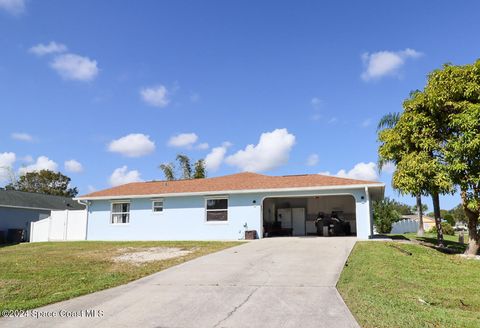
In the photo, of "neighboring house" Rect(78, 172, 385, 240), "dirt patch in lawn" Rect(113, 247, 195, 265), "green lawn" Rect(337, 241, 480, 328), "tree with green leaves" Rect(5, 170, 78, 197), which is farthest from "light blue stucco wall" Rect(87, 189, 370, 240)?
"tree with green leaves" Rect(5, 170, 78, 197)

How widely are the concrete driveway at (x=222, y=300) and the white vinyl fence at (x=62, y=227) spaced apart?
53.8 ft

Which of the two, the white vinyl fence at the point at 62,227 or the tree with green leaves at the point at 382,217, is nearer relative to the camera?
the white vinyl fence at the point at 62,227

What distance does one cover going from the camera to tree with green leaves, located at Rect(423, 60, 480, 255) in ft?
47.9

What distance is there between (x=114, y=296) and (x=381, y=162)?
24325mm

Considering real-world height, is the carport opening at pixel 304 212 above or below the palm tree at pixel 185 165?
below

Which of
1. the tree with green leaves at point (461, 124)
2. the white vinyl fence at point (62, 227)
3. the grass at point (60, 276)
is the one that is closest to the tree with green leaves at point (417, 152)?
the tree with green leaves at point (461, 124)

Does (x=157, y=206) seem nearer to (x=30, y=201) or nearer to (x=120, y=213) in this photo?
(x=120, y=213)

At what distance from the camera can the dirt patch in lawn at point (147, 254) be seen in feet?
45.5

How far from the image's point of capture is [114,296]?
8.40 m

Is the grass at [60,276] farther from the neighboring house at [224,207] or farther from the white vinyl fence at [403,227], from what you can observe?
the white vinyl fence at [403,227]

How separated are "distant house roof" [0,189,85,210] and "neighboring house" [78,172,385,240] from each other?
352 inches

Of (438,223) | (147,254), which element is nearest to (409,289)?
(147,254)

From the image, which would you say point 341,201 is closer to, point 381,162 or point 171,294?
point 381,162

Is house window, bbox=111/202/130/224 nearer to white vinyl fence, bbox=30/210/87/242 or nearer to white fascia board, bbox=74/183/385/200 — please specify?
white fascia board, bbox=74/183/385/200
